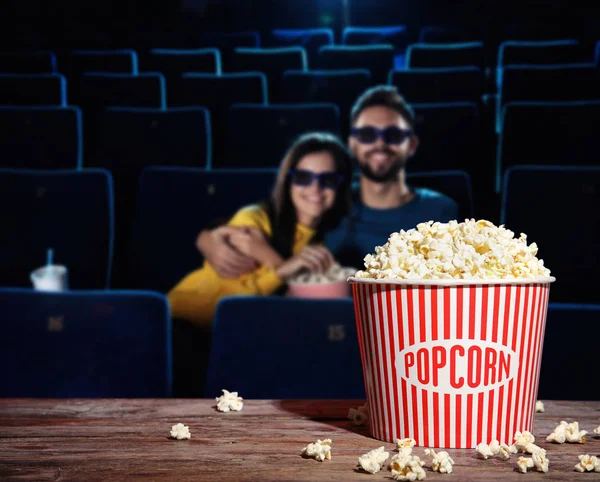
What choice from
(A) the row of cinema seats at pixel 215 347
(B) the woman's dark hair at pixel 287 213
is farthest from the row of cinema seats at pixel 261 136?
(A) the row of cinema seats at pixel 215 347

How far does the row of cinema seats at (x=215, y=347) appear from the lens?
59 centimetres

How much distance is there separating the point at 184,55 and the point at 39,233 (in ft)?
4.89

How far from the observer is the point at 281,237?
1135 millimetres

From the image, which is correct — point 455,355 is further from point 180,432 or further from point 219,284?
point 219,284

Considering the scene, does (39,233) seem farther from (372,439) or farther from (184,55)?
(184,55)

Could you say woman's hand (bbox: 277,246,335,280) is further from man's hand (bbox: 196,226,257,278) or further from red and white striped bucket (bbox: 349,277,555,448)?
red and white striped bucket (bbox: 349,277,555,448)

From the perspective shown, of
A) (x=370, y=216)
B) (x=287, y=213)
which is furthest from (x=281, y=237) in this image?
(x=370, y=216)

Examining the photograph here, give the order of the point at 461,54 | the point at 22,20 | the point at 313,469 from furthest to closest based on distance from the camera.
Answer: the point at 22,20, the point at 461,54, the point at 313,469

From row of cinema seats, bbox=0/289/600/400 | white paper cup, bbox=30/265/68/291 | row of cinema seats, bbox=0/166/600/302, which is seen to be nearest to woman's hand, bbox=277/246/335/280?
row of cinema seats, bbox=0/166/600/302

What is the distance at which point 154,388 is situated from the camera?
0.63m

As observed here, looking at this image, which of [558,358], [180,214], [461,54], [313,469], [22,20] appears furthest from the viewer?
[22,20]

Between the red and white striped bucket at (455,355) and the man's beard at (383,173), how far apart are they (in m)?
0.86

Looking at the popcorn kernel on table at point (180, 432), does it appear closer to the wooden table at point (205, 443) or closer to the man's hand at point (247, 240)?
the wooden table at point (205, 443)

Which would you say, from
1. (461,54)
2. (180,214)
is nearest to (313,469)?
(180,214)
